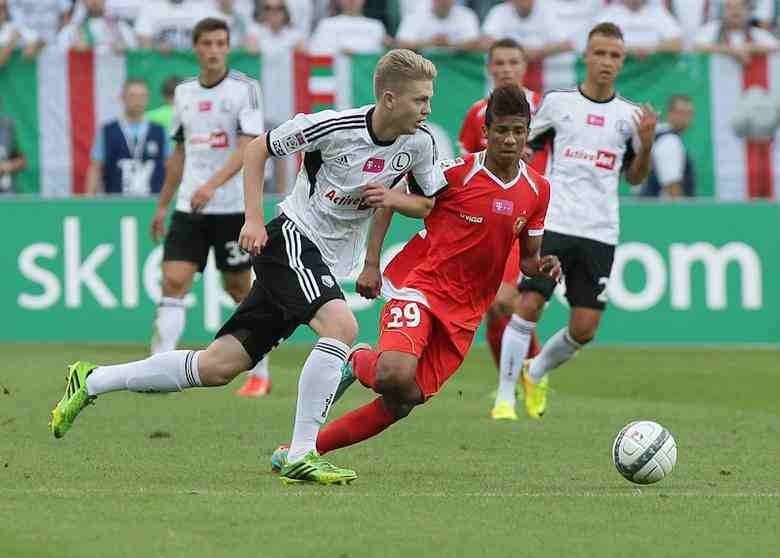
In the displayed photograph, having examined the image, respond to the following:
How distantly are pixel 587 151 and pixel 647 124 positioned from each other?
0.70 meters

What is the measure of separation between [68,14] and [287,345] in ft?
14.4

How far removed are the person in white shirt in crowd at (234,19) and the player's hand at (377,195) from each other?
35.3 feet

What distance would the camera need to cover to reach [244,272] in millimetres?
12930

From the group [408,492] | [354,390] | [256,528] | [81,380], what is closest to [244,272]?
[354,390]

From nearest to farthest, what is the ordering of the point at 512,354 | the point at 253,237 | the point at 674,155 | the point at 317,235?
the point at 253,237 → the point at 317,235 → the point at 512,354 → the point at 674,155

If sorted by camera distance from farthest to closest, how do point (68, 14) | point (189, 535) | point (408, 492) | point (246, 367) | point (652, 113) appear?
1. point (68, 14)
2. point (652, 113)
3. point (246, 367)
4. point (408, 492)
5. point (189, 535)

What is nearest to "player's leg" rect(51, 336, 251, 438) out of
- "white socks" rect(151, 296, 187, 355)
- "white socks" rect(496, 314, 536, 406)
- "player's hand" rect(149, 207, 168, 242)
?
"white socks" rect(496, 314, 536, 406)

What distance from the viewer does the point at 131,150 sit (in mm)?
17406

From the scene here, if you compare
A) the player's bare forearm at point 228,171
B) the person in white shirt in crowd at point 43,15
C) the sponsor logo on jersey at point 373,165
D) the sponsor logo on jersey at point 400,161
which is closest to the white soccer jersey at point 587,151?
the player's bare forearm at point 228,171

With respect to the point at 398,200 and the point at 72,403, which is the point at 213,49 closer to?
the point at 72,403

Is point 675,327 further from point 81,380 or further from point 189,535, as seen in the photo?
point 189,535

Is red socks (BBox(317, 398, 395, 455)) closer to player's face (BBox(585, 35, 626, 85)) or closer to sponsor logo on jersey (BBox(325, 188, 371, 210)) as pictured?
sponsor logo on jersey (BBox(325, 188, 371, 210))

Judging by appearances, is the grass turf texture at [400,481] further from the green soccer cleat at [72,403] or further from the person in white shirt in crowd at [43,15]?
the person in white shirt in crowd at [43,15]

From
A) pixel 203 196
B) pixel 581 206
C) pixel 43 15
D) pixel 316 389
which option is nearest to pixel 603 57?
pixel 581 206
